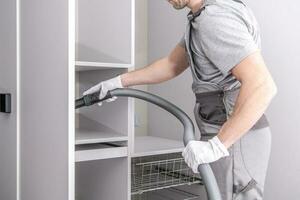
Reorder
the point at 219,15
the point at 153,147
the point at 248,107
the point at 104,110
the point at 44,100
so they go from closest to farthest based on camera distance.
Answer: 1. the point at 248,107
2. the point at 219,15
3. the point at 44,100
4. the point at 104,110
5. the point at 153,147

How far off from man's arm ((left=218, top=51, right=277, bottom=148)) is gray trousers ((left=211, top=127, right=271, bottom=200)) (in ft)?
0.62

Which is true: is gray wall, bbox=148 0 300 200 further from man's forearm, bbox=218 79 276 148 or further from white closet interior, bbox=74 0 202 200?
man's forearm, bbox=218 79 276 148

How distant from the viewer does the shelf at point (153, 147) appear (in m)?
1.94

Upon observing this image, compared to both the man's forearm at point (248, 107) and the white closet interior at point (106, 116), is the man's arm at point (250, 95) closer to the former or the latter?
the man's forearm at point (248, 107)

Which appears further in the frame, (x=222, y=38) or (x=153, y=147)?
(x=153, y=147)

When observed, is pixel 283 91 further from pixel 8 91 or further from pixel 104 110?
pixel 8 91

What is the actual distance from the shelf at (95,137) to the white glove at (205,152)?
18.8 inches

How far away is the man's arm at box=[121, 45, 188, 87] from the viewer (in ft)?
5.92

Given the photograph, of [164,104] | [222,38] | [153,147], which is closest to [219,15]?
[222,38]

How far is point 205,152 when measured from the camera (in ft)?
4.41

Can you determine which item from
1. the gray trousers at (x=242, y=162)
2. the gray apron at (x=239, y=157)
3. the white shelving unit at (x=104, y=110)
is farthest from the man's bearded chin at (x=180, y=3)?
the gray trousers at (x=242, y=162)

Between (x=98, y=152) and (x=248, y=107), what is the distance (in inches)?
29.6

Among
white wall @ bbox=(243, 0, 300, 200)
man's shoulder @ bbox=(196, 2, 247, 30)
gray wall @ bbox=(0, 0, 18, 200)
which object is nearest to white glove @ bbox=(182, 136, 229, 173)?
man's shoulder @ bbox=(196, 2, 247, 30)

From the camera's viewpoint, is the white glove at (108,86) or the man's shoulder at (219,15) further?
the white glove at (108,86)
